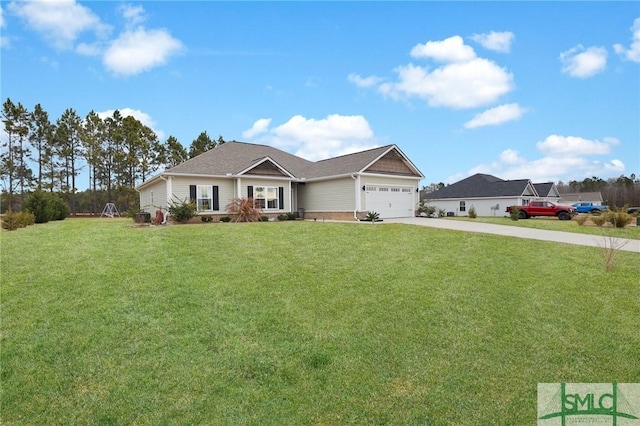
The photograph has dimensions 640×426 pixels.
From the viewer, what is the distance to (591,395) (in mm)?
4023

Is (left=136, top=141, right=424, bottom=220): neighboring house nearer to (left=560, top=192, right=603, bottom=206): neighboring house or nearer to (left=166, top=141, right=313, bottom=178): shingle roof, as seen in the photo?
(left=166, top=141, right=313, bottom=178): shingle roof

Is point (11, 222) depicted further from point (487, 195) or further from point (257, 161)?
point (487, 195)

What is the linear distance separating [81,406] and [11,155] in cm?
4482

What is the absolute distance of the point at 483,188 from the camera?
39312 millimetres

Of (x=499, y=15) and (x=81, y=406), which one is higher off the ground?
(x=499, y=15)

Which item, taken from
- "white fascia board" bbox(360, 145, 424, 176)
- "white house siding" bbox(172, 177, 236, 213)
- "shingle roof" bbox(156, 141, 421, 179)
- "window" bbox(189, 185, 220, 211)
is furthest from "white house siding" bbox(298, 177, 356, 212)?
"window" bbox(189, 185, 220, 211)

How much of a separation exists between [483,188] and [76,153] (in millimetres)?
46642

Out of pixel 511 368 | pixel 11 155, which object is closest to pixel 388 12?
pixel 511 368

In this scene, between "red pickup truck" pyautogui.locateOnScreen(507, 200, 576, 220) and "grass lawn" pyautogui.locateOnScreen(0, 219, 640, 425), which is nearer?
"grass lawn" pyautogui.locateOnScreen(0, 219, 640, 425)

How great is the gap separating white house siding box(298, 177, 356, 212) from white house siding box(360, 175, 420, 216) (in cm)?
65

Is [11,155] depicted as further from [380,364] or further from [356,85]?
[380,364]

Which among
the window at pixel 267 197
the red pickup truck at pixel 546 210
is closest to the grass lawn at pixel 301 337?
the window at pixel 267 197

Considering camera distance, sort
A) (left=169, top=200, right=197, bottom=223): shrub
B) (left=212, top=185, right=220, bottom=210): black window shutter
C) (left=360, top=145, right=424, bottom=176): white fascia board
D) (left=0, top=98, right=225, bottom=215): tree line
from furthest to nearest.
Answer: (left=0, top=98, right=225, bottom=215): tree line, (left=360, top=145, right=424, bottom=176): white fascia board, (left=212, top=185, right=220, bottom=210): black window shutter, (left=169, top=200, right=197, bottom=223): shrub

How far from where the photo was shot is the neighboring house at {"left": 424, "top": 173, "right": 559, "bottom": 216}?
118 feet
